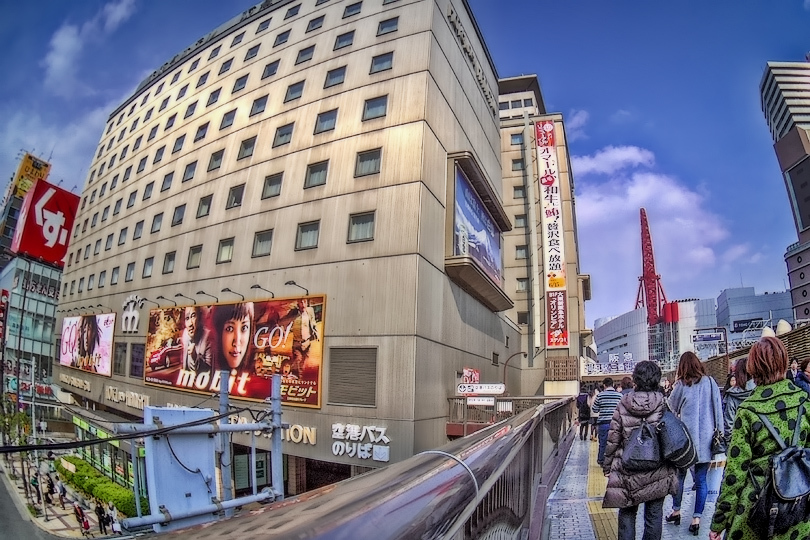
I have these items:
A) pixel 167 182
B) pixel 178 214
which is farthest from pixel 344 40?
pixel 167 182

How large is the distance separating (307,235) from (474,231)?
7912 mm

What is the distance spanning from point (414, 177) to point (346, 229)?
133 inches

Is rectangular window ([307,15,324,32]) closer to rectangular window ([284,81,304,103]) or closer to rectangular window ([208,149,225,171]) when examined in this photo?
rectangular window ([284,81,304,103])

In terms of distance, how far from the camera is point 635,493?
3660 millimetres

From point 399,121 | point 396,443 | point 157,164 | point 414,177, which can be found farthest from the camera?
point 157,164

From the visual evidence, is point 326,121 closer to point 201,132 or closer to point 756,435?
point 201,132

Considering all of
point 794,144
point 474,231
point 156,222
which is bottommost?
point 474,231

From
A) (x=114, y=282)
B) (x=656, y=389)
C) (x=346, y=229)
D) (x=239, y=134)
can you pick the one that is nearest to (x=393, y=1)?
(x=239, y=134)

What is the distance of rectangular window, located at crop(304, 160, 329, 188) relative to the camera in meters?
19.1

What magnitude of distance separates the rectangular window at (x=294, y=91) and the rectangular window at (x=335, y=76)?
1496 mm

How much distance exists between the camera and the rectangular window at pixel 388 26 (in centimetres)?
2031

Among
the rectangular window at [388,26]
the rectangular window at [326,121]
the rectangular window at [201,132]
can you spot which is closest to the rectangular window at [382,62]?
the rectangular window at [388,26]

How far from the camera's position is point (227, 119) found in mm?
24594

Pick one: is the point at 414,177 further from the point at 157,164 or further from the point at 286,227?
the point at 157,164
